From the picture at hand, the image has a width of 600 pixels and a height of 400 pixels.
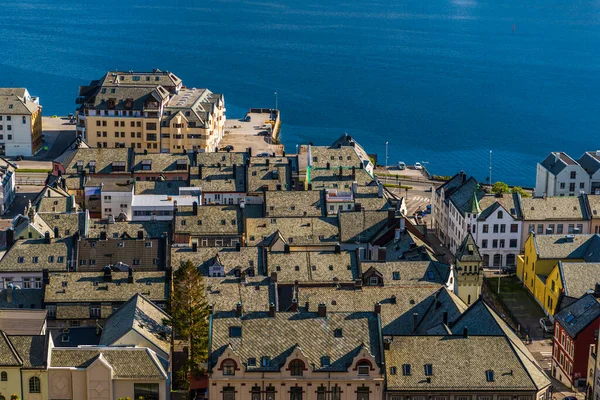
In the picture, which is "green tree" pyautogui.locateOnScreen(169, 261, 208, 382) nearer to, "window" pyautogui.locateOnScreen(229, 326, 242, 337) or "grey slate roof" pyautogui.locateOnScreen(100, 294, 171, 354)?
"grey slate roof" pyautogui.locateOnScreen(100, 294, 171, 354)

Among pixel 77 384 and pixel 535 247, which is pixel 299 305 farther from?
pixel 535 247

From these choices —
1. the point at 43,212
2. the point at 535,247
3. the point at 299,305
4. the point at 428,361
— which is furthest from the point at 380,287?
the point at 43,212

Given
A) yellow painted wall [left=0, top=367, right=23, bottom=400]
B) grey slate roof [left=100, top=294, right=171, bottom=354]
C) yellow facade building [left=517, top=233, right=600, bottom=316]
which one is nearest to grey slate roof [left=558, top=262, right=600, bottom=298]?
yellow facade building [left=517, top=233, right=600, bottom=316]

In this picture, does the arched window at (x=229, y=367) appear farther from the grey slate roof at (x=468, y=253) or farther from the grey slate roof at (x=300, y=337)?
the grey slate roof at (x=468, y=253)

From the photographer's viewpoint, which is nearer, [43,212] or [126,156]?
[43,212]

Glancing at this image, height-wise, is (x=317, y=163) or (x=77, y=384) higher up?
(x=317, y=163)

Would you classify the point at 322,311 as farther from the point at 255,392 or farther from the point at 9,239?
the point at 9,239
